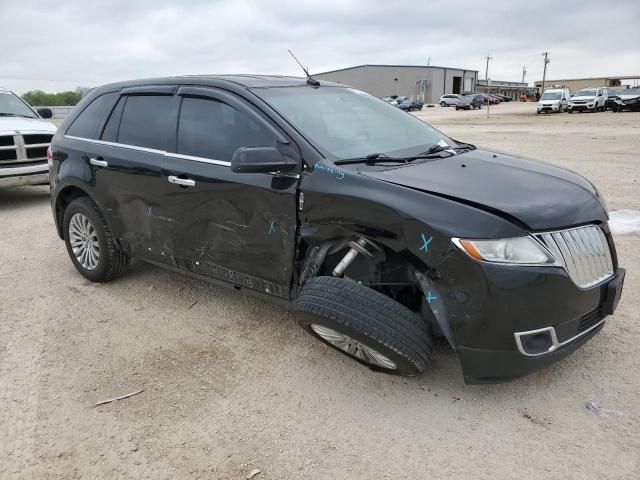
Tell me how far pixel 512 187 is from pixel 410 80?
286 feet

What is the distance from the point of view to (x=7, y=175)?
327 inches

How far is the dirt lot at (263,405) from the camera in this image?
2.57m

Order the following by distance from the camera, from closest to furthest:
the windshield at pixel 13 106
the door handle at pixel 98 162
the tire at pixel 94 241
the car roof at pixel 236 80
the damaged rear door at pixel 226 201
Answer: the damaged rear door at pixel 226 201 → the car roof at pixel 236 80 → the door handle at pixel 98 162 → the tire at pixel 94 241 → the windshield at pixel 13 106

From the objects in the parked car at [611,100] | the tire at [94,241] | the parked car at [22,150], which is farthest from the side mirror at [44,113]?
the parked car at [611,100]

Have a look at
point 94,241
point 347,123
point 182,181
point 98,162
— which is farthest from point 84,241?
point 347,123

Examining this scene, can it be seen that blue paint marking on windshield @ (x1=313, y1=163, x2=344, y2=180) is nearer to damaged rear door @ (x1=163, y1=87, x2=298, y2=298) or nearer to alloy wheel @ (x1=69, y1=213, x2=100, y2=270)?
damaged rear door @ (x1=163, y1=87, x2=298, y2=298)

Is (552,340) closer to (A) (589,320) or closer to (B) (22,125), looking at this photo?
(A) (589,320)

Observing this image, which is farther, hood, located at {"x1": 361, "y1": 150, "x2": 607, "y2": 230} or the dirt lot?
hood, located at {"x1": 361, "y1": 150, "x2": 607, "y2": 230}

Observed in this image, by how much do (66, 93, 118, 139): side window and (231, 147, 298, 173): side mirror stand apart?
6.96 ft

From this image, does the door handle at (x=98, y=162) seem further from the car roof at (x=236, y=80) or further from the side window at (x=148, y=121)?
the car roof at (x=236, y=80)

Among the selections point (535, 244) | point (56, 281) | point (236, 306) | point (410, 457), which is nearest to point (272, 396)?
point (410, 457)

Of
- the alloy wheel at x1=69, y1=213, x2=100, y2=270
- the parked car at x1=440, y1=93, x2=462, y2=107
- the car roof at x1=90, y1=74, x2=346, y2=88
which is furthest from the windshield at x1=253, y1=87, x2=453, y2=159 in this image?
the parked car at x1=440, y1=93, x2=462, y2=107

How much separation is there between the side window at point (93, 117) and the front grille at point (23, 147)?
13.5ft

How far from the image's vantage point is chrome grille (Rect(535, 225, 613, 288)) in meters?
2.70
